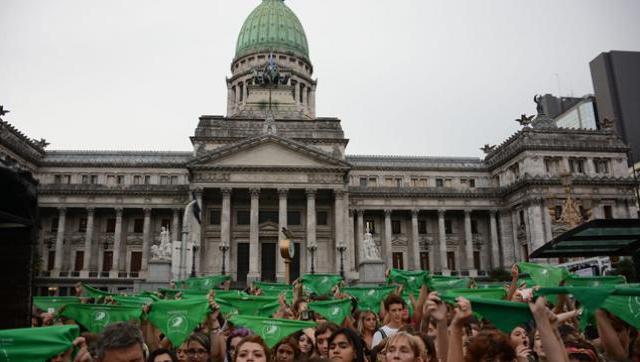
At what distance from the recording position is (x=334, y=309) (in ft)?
42.0

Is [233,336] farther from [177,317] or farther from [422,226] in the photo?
[422,226]

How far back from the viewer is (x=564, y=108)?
143 m

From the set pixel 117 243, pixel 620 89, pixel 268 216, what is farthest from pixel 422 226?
pixel 620 89

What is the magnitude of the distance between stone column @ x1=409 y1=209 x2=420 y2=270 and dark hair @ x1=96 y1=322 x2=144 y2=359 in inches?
2208

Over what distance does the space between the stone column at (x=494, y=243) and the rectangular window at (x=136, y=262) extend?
41.8 metres

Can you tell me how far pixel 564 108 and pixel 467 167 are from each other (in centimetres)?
9434

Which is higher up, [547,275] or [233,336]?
[547,275]

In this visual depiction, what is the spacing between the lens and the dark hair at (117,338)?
497 centimetres

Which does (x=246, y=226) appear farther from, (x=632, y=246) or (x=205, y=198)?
(x=632, y=246)

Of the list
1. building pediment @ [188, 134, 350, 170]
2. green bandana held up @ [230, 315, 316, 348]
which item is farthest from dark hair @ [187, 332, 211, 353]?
building pediment @ [188, 134, 350, 170]

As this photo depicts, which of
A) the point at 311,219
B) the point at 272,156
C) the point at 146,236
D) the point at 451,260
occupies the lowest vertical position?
the point at 451,260

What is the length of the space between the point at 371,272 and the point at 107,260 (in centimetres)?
3545

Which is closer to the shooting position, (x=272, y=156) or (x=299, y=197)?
(x=272, y=156)

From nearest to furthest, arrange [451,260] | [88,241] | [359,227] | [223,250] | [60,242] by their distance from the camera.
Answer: [223,250]
[60,242]
[88,241]
[359,227]
[451,260]
